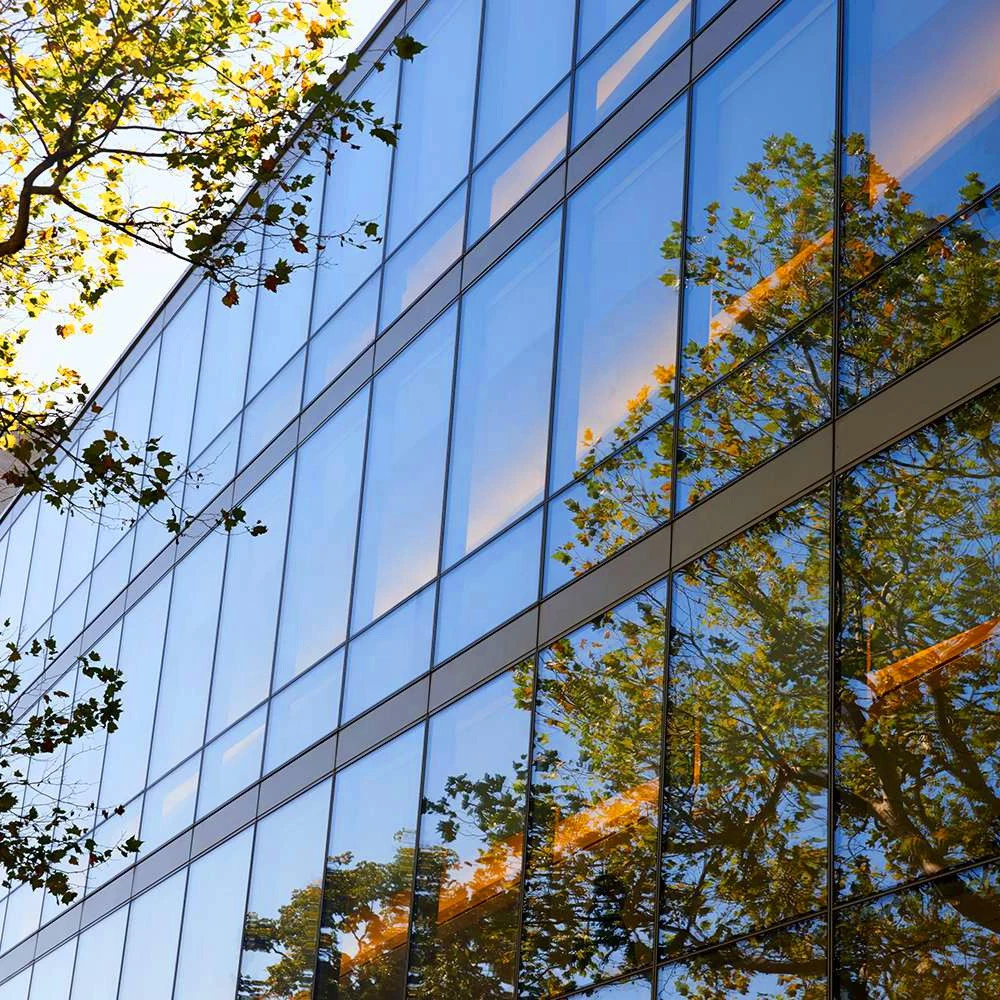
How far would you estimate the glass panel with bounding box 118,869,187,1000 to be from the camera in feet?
68.7

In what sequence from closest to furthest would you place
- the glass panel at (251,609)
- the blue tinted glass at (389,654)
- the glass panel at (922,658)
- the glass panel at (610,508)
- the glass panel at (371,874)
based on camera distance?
the glass panel at (922,658), the glass panel at (610,508), the glass panel at (371,874), the blue tinted glass at (389,654), the glass panel at (251,609)

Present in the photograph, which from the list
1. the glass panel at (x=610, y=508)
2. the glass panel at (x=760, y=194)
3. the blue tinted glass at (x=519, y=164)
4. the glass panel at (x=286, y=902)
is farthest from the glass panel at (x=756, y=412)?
the glass panel at (x=286, y=902)

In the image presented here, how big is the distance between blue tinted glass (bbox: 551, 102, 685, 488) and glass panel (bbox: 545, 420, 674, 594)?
0.21m

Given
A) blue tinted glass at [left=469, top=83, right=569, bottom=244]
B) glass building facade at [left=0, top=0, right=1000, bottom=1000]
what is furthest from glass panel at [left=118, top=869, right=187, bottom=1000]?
blue tinted glass at [left=469, top=83, right=569, bottom=244]

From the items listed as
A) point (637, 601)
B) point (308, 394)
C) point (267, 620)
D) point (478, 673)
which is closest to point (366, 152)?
point (308, 394)

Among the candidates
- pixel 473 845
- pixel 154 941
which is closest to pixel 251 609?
pixel 154 941

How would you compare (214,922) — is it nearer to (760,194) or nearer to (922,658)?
(760,194)

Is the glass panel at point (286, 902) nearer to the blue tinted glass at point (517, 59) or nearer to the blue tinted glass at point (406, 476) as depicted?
the blue tinted glass at point (406, 476)

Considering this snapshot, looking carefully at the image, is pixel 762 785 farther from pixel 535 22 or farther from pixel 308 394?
pixel 308 394

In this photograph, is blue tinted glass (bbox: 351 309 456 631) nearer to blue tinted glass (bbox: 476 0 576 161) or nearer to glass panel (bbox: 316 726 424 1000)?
glass panel (bbox: 316 726 424 1000)

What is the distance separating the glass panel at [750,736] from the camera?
994 cm

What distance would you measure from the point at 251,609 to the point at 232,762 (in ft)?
6.78

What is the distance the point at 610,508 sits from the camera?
13375 millimetres

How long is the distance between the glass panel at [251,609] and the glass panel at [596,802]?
755cm
